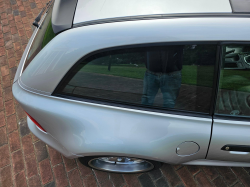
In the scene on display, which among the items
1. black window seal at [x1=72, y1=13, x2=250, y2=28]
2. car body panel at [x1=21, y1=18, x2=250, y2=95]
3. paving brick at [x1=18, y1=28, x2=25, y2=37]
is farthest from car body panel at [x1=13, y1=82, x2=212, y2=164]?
paving brick at [x1=18, y1=28, x2=25, y2=37]

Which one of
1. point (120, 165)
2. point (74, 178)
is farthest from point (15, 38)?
point (120, 165)

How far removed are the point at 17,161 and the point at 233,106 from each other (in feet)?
8.11

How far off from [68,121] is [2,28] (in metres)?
3.70

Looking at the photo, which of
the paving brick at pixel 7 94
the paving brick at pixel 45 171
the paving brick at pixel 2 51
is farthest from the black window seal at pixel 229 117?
the paving brick at pixel 2 51

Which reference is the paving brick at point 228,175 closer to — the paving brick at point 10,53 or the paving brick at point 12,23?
the paving brick at point 10,53

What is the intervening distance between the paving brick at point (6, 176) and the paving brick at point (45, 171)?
0.37m

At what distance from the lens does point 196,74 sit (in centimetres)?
142

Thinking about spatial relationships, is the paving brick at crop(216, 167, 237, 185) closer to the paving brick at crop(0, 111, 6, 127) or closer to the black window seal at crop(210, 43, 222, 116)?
the black window seal at crop(210, 43, 222, 116)

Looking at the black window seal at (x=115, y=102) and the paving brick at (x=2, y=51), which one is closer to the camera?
the black window seal at (x=115, y=102)

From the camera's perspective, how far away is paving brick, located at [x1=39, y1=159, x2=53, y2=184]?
93.0 inches

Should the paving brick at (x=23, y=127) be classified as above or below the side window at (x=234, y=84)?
below

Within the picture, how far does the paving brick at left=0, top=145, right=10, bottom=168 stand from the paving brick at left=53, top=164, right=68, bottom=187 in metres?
0.65

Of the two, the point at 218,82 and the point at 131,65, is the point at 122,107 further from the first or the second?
the point at 218,82

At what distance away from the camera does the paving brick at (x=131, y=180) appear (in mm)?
2266
